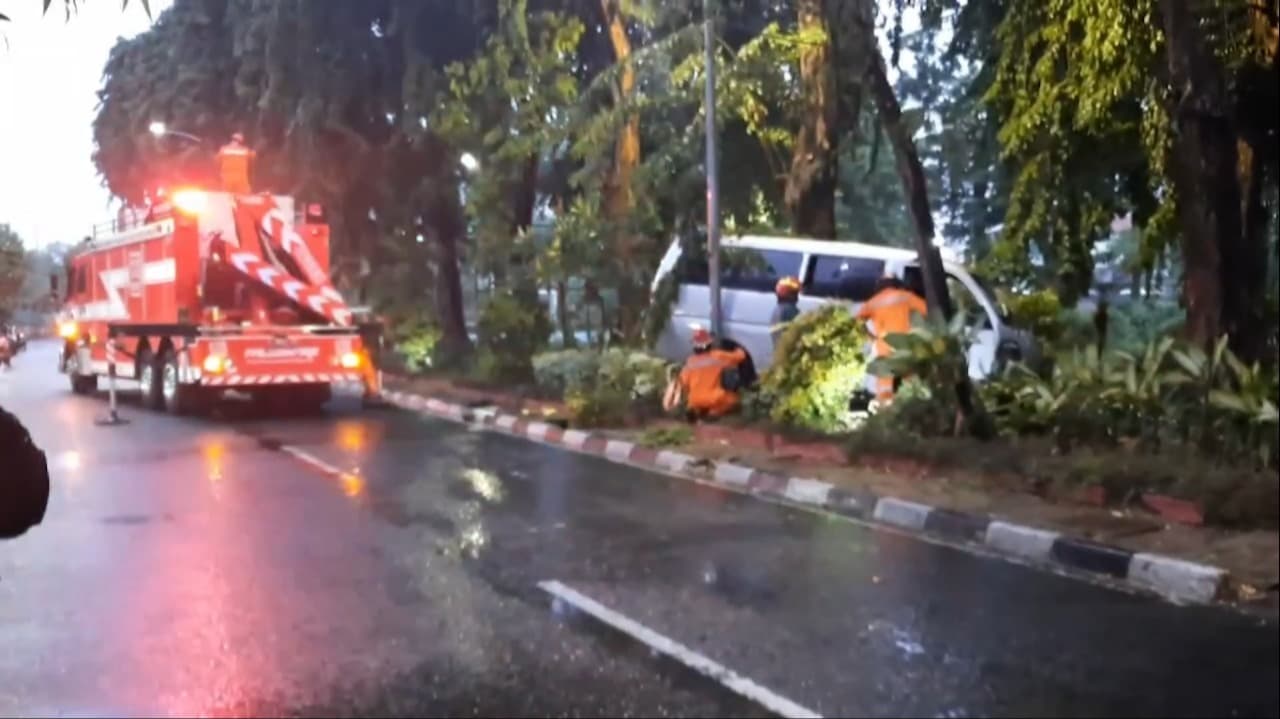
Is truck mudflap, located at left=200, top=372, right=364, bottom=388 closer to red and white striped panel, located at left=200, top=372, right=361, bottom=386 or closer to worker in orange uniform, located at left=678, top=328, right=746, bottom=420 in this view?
red and white striped panel, located at left=200, top=372, right=361, bottom=386

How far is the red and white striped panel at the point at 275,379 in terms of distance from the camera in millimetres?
18938

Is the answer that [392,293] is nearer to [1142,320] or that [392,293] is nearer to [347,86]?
[347,86]

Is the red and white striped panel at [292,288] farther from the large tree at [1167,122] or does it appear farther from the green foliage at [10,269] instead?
the green foliage at [10,269]

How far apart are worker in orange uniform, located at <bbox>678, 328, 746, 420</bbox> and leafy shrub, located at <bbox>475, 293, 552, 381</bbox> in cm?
592

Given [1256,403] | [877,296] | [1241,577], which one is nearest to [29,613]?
[1241,577]

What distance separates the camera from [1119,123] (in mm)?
12656

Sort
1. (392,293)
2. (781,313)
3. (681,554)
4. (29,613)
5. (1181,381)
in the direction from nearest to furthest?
(29,613) < (681,554) < (1181,381) < (781,313) < (392,293)

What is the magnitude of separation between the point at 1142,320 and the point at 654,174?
27.1 feet

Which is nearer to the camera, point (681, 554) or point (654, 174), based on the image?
point (681, 554)

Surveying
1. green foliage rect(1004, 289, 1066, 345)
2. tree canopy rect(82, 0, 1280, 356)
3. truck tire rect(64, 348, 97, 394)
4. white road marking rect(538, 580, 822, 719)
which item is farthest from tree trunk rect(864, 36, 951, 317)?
truck tire rect(64, 348, 97, 394)

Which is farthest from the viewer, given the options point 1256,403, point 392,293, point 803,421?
point 392,293

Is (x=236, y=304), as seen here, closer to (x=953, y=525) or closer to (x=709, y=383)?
(x=709, y=383)

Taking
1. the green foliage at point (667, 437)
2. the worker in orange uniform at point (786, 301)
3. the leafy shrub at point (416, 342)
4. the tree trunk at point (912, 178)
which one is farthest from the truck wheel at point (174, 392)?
the tree trunk at point (912, 178)

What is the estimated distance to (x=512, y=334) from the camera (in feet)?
69.1
